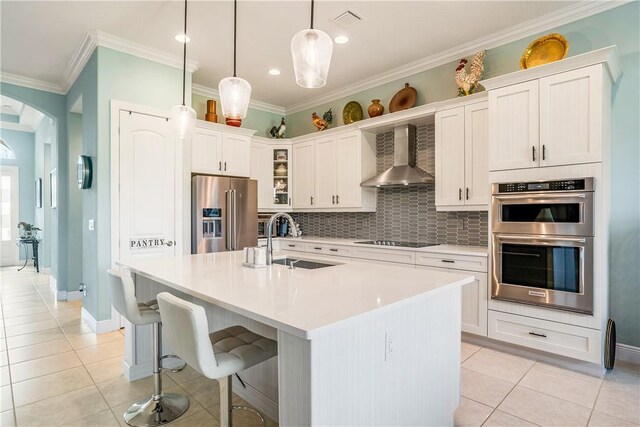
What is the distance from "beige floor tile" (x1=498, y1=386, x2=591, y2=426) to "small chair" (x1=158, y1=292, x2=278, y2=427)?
5.41 feet

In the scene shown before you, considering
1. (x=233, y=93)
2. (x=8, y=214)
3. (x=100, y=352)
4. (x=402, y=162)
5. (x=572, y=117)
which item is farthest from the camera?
(x=8, y=214)

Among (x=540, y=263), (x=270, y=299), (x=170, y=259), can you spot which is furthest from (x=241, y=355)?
(x=540, y=263)

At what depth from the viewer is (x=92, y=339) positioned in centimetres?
342

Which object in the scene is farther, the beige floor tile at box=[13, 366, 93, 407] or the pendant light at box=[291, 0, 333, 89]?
the beige floor tile at box=[13, 366, 93, 407]

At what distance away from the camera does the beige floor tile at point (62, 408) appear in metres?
2.08

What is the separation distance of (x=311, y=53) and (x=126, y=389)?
251 centimetres

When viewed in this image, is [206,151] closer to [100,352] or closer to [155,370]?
[100,352]

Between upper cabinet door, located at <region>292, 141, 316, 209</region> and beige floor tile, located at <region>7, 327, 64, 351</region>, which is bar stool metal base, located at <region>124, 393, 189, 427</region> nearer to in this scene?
beige floor tile, located at <region>7, 327, 64, 351</region>

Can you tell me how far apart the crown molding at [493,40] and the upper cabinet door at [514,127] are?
808mm

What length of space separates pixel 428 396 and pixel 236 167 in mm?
3923

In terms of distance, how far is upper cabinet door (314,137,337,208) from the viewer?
4.90 metres

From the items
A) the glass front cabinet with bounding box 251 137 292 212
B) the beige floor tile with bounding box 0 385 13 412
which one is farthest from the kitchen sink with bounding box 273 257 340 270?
the glass front cabinet with bounding box 251 137 292 212

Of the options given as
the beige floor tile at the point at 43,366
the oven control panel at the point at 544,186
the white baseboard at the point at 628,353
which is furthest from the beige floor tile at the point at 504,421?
the beige floor tile at the point at 43,366

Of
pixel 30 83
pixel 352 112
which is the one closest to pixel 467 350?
pixel 352 112
